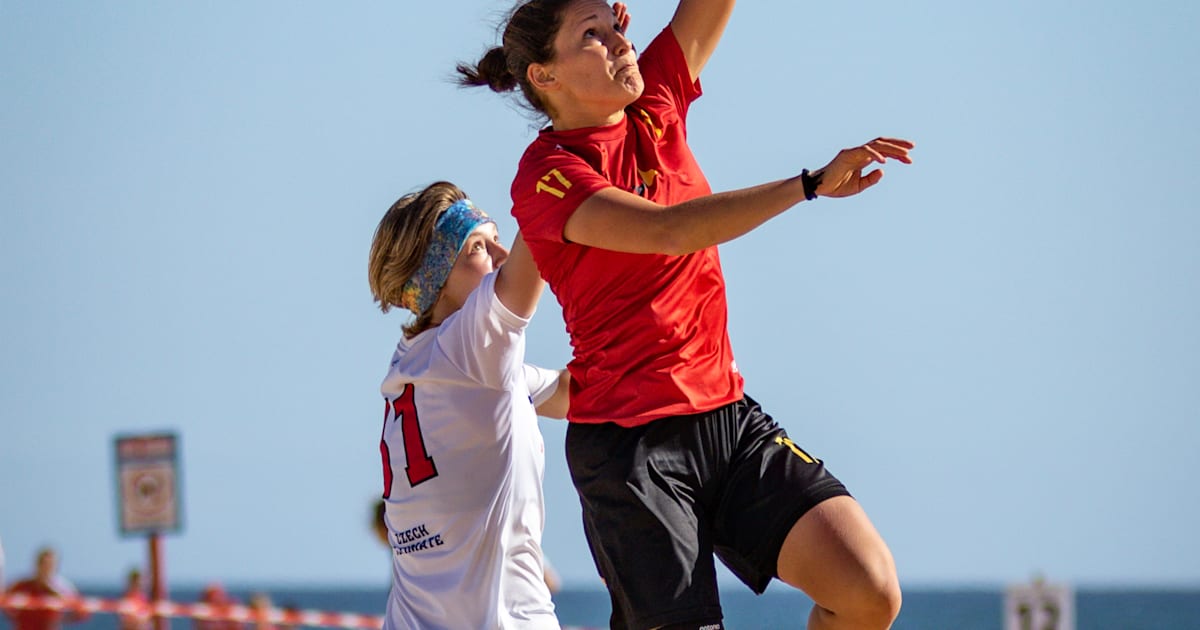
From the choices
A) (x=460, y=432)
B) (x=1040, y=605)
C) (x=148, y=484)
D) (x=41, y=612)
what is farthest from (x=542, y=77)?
(x=41, y=612)

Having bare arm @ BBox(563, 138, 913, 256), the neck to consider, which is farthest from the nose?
bare arm @ BBox(563, 138, 913, 256)

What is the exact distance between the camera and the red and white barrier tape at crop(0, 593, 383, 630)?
1173cm

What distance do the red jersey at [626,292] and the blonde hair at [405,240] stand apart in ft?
1.25

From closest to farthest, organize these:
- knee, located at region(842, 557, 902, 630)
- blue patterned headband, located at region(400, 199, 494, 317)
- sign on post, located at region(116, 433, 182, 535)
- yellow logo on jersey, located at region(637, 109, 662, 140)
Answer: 1. knee, located at region(842, 557, 902, 630)
2. yellow logo on jersey, located at region(637, 109, 662, 140)
3. blue patterned headband, located at region(400, 199, 494, 317)
4. sign on post, located at region(116, 433, 182, 535)

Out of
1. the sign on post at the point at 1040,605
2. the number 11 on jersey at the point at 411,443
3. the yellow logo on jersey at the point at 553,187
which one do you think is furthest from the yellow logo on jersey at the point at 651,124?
the sign on post at the point at 1040,605

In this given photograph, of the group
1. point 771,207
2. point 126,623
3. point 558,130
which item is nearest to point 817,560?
point 771,207

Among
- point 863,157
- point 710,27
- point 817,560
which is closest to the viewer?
point 863,157

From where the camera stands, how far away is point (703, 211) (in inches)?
140

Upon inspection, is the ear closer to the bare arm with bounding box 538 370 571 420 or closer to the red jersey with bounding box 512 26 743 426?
the red jersey with bounding box 512 26 743 426

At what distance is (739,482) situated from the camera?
12.9 ft

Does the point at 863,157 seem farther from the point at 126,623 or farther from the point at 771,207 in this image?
the point at 126,623

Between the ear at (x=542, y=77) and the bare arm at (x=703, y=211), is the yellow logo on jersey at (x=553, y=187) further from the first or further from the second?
the ear at (x=542, y=77)

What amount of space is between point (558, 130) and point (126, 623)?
1101 cm

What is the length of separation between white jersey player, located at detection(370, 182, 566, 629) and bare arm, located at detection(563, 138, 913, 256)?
14.3 inches
